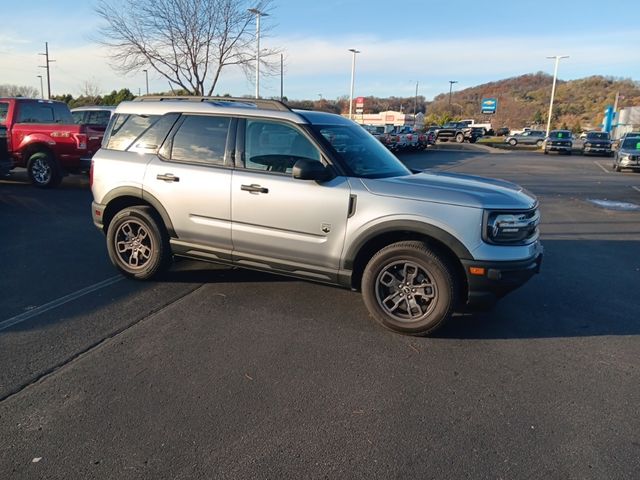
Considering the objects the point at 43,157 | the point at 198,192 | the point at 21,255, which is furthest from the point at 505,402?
the point at 43,157

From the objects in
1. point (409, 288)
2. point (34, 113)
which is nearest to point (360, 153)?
point (409, 288)

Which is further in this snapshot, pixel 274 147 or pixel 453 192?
pixel 274 147

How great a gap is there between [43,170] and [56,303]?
8.40m

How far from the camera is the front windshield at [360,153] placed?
452 centimetres

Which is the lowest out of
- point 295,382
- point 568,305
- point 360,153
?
point 295,382

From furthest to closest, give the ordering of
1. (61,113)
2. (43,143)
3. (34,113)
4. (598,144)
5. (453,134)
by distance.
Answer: (453,134)
(598,144)
(61,113)
(34,113)
(43,143)

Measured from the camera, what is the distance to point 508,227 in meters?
4.01

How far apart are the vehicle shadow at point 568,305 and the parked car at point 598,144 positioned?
3283cm

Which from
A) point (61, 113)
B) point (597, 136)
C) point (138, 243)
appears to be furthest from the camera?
point (597, 136)

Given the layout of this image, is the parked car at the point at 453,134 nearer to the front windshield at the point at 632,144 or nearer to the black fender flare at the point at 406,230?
the front windshield at the point at 632,144

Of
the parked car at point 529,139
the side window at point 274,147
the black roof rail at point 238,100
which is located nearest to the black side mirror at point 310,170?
the side window at point 274,147

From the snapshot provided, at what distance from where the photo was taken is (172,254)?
17.3 ft

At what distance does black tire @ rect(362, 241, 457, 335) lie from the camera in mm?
4043

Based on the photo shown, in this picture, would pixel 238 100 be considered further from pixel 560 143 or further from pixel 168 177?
pixel 560 143
